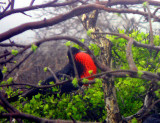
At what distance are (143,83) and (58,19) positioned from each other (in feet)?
6.74

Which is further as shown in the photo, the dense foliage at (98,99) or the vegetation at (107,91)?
the dense foliage at (98,99)

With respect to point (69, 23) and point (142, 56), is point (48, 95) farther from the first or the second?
point (69, 23)

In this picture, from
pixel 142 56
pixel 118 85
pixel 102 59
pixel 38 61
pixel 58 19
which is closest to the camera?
pixel 58 19

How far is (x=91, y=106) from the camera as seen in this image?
11.5 feet

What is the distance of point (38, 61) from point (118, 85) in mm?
8819

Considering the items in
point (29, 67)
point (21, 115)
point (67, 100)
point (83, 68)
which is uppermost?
point (21, 115)

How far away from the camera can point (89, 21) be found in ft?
12.0

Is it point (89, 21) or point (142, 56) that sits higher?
point (89, 21)

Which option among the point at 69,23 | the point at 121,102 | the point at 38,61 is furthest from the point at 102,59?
the point at 38,61

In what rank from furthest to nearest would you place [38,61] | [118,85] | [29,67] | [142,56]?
[38,61] → [29,67] → [142,56] → [118,85]

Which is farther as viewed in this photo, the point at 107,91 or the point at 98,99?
the point at 98,99

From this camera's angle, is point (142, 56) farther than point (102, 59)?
Yes

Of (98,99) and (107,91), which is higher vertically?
(107,91)

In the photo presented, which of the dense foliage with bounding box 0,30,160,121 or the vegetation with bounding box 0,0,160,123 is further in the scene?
the dense foliage with bounding box 0,30,160,121
